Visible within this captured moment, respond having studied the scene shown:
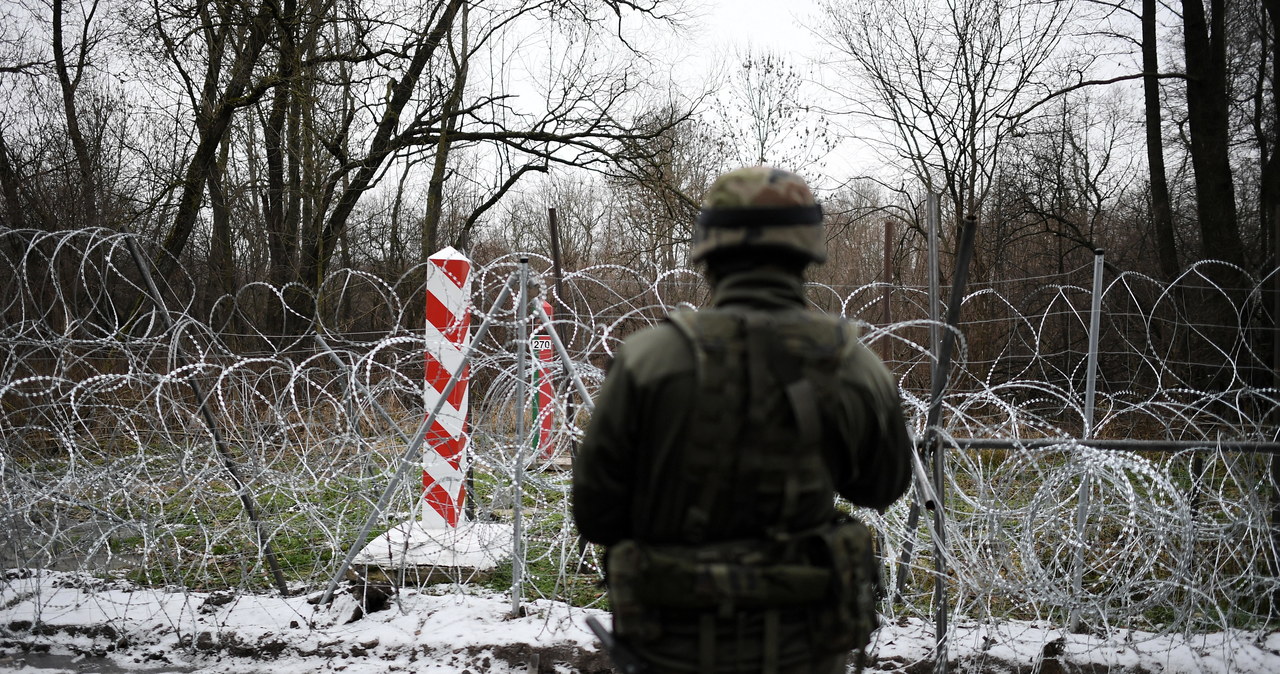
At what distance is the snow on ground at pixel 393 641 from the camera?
13.0 ft

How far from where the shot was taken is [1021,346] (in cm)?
1051

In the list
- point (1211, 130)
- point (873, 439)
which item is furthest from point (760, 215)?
point (1211, 130)

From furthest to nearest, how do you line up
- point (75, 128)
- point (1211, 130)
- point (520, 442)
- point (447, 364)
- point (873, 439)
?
point (75, 128), point (1211, 130), point (447, 364), point (520, 442), point (873, 439)

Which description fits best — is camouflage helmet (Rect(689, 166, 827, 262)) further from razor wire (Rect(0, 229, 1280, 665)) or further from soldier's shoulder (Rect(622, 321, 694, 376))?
razor wire (Rect(0, 229, 1280, 665))

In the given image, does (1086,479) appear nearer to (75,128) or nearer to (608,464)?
(608,464)

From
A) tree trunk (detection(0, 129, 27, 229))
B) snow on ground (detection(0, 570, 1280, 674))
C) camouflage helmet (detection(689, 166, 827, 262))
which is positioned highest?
tree trunk (detection(0, 129, 27, 229))

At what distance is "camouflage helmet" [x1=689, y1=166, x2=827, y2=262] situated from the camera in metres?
1.88

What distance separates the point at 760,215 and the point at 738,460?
0.55m

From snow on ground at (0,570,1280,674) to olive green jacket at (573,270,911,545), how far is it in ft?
7.67

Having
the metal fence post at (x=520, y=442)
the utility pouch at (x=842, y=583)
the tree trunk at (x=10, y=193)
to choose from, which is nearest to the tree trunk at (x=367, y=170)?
the tree trunk at (x=10, y=193)

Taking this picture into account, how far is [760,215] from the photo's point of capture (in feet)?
6.15

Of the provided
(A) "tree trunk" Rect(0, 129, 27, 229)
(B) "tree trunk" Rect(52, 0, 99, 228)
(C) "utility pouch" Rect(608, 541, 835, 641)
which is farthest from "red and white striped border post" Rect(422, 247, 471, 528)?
(A) "tree trunk" Rect(0, 129, 27, 229)

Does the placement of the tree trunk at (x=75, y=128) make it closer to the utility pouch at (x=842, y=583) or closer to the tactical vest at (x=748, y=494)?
the tactical vest at (x=748, y=494)

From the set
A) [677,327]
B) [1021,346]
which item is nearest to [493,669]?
[677,327]
